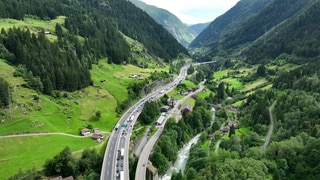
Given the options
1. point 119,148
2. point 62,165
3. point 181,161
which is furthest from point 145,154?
point 62,165

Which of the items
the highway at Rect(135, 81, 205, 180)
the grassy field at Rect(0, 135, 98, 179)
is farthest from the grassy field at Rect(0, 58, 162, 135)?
the highway at Rect(135, 81, 205, 180)

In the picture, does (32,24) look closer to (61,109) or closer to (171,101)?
(61,109)

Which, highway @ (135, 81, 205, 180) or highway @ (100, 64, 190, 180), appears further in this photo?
highway @ (135, 81, 205, 180)

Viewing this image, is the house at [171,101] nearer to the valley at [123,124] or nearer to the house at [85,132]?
the valley at [123,124]

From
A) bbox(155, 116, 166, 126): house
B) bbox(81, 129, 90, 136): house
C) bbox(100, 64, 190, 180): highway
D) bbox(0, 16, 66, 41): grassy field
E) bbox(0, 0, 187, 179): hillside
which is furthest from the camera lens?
bbox(0, 16, 66, 41): grassy field

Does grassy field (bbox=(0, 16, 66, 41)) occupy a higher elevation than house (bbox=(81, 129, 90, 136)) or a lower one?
higher

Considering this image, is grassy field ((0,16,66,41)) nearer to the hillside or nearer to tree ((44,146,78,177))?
the hillside
